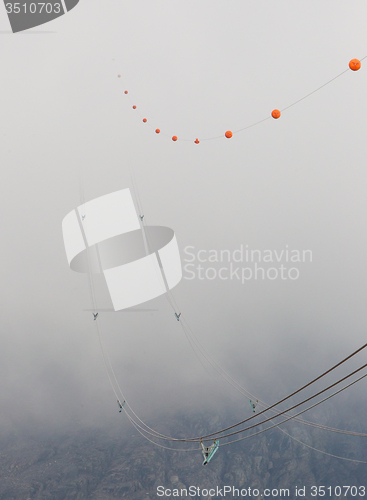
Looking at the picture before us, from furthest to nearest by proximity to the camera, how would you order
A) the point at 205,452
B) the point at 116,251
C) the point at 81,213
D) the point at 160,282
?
1. the point at 116,251
2. the point at 160,282
3. the point at 81,213
4. the point at 205,452

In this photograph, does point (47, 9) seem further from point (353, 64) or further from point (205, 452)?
point (205, 452)

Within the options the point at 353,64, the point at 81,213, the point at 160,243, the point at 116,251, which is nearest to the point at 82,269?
the point at 116,251

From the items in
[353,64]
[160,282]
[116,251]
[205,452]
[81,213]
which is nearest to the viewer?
[353,64]

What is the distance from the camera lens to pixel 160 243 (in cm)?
4094

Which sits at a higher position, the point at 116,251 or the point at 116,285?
the point at 116,251

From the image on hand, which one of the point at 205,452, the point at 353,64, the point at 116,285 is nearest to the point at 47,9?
the point at 116,285

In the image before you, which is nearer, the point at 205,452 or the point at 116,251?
the point at 205,452

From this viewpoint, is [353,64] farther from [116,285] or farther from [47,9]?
[47,9]

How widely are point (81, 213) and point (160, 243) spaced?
1137 cm

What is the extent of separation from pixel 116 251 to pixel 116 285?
22.9 ft

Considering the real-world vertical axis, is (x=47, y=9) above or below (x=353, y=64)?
above

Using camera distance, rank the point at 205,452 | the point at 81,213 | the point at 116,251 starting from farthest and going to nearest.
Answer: the point at 116,251
the point at 81,213
the point at 205,452

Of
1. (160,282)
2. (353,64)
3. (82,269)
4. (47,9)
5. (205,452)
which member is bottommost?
(205,452)

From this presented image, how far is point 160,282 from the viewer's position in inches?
1366
